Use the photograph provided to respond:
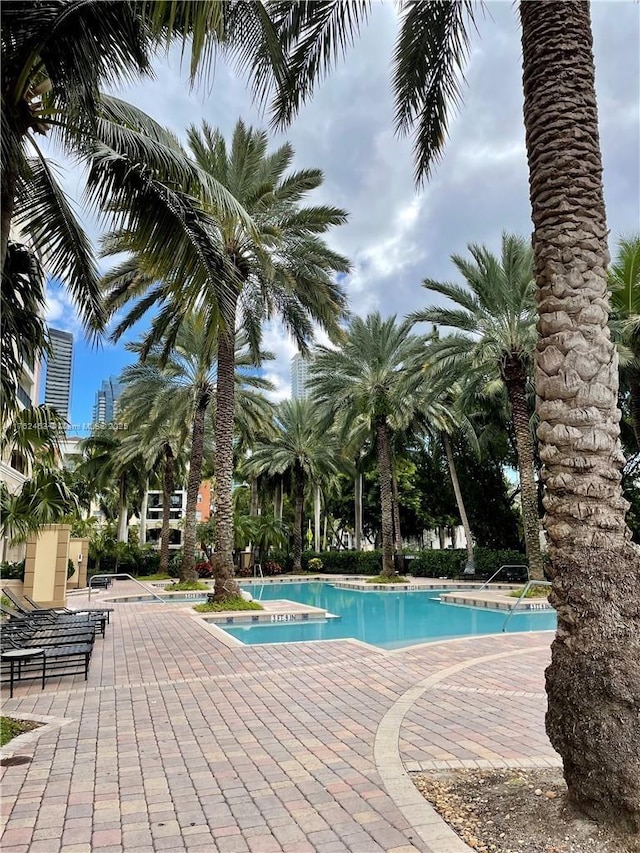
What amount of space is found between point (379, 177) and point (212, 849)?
397 inches

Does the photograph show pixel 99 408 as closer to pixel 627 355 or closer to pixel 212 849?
pixel 627 355

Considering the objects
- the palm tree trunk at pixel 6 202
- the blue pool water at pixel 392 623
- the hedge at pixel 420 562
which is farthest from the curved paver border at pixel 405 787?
the hedge at pixel 420 562

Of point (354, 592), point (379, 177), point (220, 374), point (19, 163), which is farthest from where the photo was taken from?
point (354, 592)

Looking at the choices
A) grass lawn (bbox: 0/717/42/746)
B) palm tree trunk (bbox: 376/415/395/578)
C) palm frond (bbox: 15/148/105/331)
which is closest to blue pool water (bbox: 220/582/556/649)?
palm tree trunk (bbox: 376/415/395/578)

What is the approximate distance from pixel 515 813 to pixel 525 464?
62.7 feet

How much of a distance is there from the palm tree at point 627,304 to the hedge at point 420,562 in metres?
11.0

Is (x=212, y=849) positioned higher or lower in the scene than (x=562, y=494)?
lower

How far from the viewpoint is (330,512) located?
52.5 m

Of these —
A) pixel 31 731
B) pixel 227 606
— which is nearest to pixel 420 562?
pixel 227 606

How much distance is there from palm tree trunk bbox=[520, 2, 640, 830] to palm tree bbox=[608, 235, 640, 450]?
52.9ft

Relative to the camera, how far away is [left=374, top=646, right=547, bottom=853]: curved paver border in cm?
364

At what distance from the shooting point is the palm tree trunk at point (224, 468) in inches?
649

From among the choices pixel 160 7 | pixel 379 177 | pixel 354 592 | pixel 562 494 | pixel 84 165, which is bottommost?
pixel 354 592

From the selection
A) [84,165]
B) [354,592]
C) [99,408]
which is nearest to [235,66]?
[84,165]
